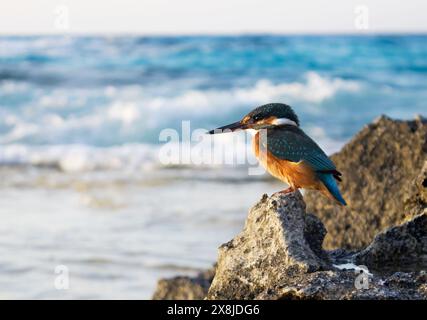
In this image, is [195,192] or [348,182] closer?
[348,182]

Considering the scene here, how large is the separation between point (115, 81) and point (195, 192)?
1419 centimetres

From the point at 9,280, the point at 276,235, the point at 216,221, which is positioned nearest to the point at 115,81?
the point at 216,221

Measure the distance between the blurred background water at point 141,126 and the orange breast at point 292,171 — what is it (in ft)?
11.2

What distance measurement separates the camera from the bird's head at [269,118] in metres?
4.10

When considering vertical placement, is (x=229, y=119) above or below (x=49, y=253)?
above

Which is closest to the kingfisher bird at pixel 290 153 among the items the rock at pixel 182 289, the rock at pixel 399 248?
the rock at pixel 399 248

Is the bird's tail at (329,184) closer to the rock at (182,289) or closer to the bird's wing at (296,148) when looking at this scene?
the bird's wing at (296,148)

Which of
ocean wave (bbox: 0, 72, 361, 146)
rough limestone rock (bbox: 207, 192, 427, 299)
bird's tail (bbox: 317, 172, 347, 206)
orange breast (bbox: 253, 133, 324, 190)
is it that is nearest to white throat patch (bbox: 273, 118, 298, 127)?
orange breast (bbox: 253, 133, 324, 190)

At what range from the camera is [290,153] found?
397 centimetres

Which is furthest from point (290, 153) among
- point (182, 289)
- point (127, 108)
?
point (127, 108)

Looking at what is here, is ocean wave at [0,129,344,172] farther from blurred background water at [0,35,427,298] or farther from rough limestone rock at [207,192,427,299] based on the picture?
rough limestone rock at [207,192,427,299]

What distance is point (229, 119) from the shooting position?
66.1 ft

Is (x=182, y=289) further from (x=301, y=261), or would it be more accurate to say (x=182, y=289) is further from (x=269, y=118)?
(x=301, y=261)
